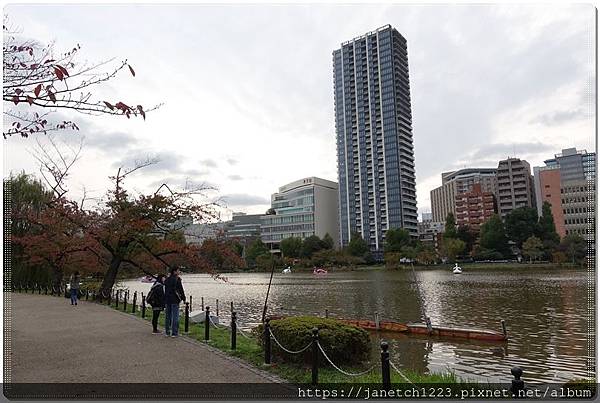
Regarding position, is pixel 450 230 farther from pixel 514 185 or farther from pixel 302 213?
pixel 302 213

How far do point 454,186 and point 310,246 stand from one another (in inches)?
2327

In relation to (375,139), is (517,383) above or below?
below

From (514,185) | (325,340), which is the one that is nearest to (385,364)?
(325,340)

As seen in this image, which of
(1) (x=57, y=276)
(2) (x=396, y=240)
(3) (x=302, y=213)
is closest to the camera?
(1) (x=57, y=276)

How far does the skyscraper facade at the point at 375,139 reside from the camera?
388 feet

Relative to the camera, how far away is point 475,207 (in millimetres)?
100562

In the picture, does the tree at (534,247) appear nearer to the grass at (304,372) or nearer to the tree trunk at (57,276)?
the tree trunk at (57,276)

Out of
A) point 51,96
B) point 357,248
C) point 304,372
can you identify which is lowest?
point 304,372

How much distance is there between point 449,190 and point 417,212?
23.2 m

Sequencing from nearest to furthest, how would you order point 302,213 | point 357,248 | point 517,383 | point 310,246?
point 517,383, point 357,248, point 310,246, point 302,213

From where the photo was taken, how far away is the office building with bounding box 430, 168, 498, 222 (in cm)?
11138

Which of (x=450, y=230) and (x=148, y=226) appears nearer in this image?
(x=148, y=226)

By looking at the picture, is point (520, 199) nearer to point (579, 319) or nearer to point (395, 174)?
point (395, 174)

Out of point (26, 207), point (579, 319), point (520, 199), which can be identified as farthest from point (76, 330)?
point (520, 199)
